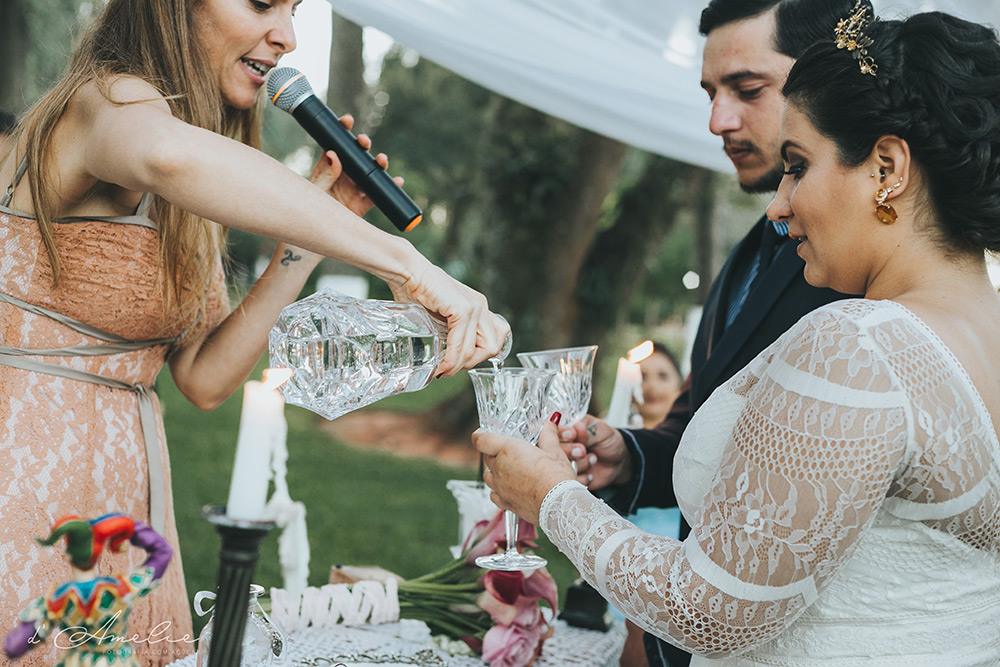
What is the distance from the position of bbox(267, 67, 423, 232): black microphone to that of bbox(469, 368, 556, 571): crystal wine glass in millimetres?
438

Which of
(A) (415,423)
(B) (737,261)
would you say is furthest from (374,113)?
(B) (737,261)

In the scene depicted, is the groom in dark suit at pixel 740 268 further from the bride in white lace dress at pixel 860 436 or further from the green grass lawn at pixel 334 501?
the green grass lawn at pixel 334 501

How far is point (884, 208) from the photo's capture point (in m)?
1.62

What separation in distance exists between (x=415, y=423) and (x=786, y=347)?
1153cm

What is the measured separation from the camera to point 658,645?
2.30 m

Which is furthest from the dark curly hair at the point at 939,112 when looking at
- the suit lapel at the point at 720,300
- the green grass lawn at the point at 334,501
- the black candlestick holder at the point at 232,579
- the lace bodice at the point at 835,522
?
the green grass lawn at the point at 334,501

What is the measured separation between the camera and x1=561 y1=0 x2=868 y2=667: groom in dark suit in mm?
2318

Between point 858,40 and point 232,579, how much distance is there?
1.47 metres

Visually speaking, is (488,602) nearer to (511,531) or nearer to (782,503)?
(511,531)

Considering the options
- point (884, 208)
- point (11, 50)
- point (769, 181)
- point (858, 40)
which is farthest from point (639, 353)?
point (11, 50)

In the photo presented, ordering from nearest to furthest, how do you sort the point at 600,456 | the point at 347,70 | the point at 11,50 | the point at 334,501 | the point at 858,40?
the point at 858,40, the point at 600,456, the point at 11,50, the point at 334,501, the point at 347,70

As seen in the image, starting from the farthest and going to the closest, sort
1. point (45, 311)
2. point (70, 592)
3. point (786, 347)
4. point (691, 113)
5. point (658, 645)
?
point (691, 113), point (658, 645), point (45, 311), point (786, 347), point (70, 592)

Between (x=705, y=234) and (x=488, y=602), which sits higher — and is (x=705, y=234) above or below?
above

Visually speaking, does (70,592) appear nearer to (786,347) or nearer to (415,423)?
(786,347)
